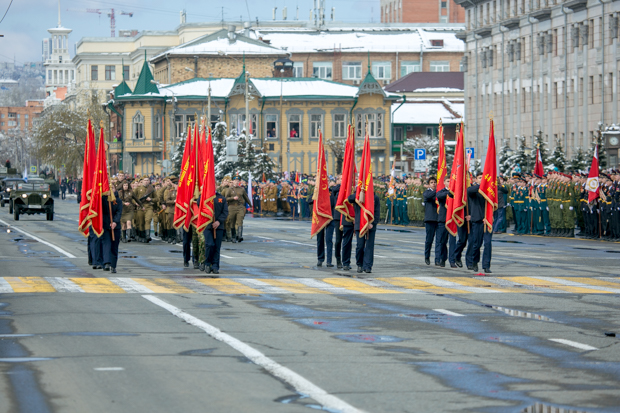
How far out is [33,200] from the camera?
5316 centimetres

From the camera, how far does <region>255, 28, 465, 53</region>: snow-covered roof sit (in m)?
130

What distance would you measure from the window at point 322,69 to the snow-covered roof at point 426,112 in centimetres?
2220

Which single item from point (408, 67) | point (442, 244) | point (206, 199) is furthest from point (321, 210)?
point (408, 67)

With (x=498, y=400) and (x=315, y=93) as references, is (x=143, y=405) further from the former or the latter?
(x=315, y=93)

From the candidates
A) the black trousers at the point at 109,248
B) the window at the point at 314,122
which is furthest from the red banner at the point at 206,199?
the window at the point at 314,122

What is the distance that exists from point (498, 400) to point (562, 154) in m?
46.4

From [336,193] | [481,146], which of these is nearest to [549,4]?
[481,146]

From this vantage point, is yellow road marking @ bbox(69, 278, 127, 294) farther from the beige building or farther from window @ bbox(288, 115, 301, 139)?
window @ bbox(288, 115, 301, 139)

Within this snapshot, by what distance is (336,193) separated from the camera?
2411cm

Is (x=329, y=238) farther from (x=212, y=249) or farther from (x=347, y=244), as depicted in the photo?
(x=212, y=249)

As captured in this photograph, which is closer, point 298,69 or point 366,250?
point 366,250

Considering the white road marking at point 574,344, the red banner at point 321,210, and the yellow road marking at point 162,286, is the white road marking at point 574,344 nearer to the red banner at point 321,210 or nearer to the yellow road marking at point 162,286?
the yellow road marking at point 162,286

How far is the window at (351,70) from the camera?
13138cm

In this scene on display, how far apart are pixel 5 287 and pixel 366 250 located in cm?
680
